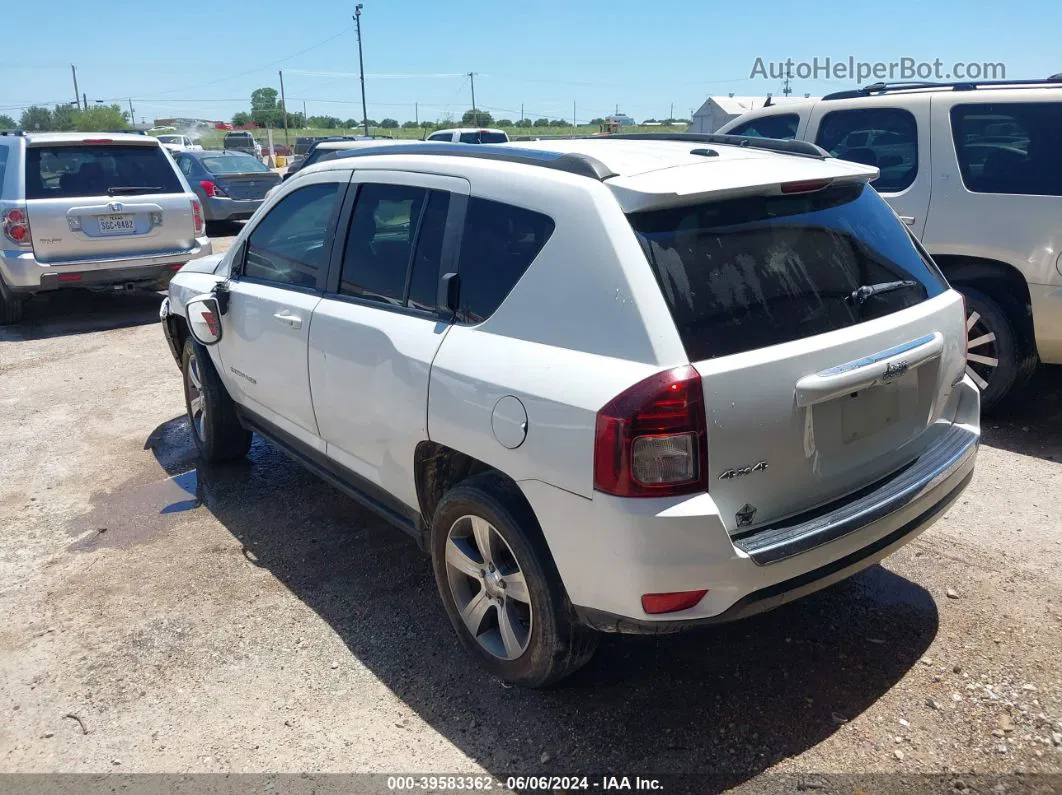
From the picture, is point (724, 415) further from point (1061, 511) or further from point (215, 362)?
point (215, 362)

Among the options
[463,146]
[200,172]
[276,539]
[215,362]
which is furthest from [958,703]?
[200,172]

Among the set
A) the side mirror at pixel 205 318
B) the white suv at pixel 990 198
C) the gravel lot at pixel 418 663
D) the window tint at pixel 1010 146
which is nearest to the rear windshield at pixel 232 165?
the side mirror at pixel 205 318

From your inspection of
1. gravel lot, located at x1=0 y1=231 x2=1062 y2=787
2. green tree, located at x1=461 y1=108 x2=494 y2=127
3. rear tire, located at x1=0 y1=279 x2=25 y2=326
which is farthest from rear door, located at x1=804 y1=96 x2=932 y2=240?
green tree, located at x1=461 y1=108 x2=494 y2=127

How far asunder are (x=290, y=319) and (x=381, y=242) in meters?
0.68

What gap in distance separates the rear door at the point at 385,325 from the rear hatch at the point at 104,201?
633 centimetres

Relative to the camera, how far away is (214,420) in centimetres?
509

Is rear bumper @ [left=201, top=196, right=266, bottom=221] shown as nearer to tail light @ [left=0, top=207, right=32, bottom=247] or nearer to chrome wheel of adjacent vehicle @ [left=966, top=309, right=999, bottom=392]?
tail light @ [left=0, top=207, right=32, bottom=247]

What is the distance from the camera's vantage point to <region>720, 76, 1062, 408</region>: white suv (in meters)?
5.26

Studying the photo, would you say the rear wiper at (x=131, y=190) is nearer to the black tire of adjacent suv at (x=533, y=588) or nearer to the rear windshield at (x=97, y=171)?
the rear windshield at (x=97, y=171)

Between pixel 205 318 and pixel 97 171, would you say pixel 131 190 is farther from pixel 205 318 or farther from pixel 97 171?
pixel 205 318

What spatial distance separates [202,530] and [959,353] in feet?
12.1

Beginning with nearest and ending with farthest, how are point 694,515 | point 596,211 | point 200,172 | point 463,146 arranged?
1. point 694,515
2. point 596,211
3. point 463,146
4. point 200,172

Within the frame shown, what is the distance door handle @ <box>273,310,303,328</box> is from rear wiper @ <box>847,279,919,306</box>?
2345 millimetres

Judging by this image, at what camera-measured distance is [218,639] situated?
3580 millimetres
